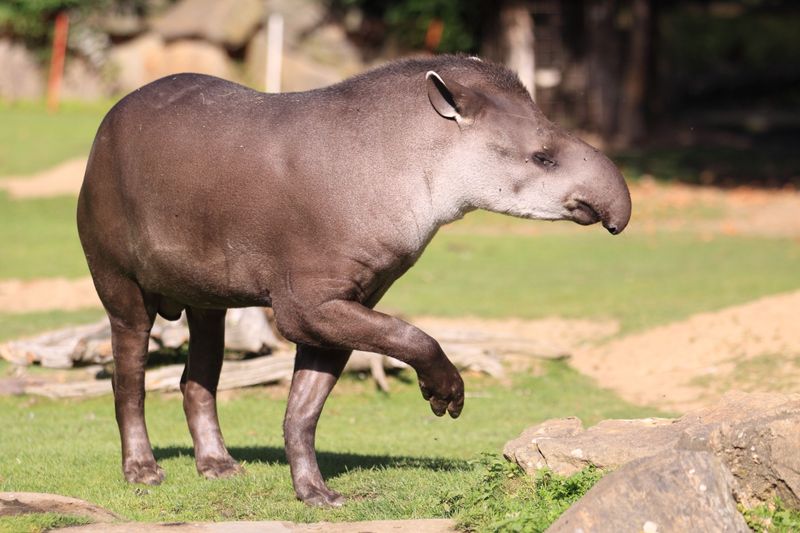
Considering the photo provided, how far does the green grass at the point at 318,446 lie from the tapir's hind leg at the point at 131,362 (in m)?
0.15

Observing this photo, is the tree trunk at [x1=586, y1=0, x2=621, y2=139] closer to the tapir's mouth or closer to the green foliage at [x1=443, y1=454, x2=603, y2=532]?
the tapir's mouth

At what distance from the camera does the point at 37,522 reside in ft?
19.3

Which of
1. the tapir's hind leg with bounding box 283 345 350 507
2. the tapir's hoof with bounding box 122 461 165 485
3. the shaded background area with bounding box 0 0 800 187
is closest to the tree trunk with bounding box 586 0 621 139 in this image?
the shaded background area with bounding box 0 0 800 187

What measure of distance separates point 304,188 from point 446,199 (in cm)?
73

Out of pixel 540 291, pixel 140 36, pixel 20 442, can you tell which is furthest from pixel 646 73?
pixel 20 442

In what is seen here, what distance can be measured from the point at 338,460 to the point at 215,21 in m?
22.9

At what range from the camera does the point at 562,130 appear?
21.6 feet

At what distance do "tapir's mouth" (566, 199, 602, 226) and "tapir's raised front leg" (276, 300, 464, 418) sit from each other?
0.97 m

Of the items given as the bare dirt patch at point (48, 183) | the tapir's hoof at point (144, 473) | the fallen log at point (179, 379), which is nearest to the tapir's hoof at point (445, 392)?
the tapir's hoof at point (144, 473)

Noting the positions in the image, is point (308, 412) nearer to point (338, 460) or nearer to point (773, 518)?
point (338, 460)

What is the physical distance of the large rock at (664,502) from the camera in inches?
208

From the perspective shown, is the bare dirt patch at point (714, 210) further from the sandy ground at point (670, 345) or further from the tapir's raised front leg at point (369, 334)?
the tapir's raised front leg at point (369, 334)

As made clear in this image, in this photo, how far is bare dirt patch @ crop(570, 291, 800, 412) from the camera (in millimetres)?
11219

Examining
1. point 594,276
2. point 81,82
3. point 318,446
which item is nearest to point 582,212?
point 318,446
